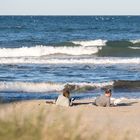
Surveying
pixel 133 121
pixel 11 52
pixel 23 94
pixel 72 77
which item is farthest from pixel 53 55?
pixel 133 121

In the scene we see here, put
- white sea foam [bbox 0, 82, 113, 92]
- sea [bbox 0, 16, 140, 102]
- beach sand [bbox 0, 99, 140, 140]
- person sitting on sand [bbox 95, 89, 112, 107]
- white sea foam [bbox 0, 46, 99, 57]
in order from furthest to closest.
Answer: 1. white sea foam [bbox 0, 46, 99, 57]
2. white sea foam [bbox 0, 82, 113, 92]
3. sea [bbox 0, 16, 140, 102]
4. person sitting on sand [bbox 95, 89, 112, 107]
5. beach sand [bbox 0, 99, 140, 140]

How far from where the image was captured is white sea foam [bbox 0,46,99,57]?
3391 cm

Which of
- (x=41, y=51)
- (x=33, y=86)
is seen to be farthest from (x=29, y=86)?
(x=41, y=51)

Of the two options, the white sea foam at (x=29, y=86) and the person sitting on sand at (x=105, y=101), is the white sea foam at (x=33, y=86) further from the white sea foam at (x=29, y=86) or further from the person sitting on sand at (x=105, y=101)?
the person sitting on sand at (x=105, y=101)

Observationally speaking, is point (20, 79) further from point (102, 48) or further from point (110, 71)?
point (102, 48)

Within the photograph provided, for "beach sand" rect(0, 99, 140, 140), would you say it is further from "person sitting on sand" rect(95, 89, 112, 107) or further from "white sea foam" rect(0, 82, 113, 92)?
"white sea foam" rect(0, 82, 113, 92)

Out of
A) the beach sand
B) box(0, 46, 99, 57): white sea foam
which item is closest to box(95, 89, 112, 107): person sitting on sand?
the beach sand

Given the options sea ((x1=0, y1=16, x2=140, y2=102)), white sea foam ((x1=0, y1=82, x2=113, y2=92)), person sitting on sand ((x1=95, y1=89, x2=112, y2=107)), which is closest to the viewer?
person sitting on sand ((x1=95, y1=89, x2=112, y2=107))

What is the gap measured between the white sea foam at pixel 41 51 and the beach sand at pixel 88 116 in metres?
20.3

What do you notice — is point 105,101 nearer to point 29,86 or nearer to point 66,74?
point 29,86

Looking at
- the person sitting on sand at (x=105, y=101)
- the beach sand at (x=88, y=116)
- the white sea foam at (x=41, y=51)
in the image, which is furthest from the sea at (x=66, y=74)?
the person sitting on sand at (x=105, y=101)

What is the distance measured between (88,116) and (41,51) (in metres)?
24.3

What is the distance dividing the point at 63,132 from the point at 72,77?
17009 millimetres

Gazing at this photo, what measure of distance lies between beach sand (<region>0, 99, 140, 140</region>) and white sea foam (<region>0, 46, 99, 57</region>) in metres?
20.3
